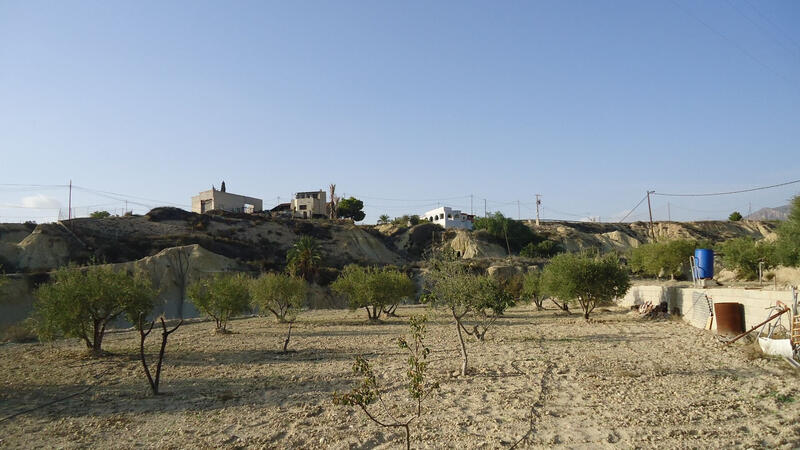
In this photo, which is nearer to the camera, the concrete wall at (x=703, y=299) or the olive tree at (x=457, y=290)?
the olive tree at (x=457, y=290)

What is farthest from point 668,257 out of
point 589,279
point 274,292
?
point 274,292

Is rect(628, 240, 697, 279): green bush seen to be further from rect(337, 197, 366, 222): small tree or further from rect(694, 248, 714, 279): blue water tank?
rect(337, 197, 366, 222): small tree

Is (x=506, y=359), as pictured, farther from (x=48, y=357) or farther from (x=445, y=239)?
(x=445, y=239)

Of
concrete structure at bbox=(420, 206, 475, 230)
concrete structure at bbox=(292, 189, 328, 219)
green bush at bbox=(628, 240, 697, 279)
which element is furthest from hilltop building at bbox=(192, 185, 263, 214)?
green bush at bbox=(628, 240, 697, 279)

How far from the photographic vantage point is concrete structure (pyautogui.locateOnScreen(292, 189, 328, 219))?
9519 centimetres

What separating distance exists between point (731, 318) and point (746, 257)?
23442 millimetres

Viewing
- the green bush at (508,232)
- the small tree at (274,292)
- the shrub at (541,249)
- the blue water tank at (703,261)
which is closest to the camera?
the blue water tank at (703,261)

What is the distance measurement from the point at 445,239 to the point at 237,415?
2830 inches

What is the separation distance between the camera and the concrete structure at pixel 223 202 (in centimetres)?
8625

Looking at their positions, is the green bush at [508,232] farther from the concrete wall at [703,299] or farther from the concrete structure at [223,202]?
the concrete wall at [703,299]

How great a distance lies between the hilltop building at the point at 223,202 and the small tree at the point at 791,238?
3011 inches

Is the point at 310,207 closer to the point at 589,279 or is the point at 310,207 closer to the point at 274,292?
the point at 274,292

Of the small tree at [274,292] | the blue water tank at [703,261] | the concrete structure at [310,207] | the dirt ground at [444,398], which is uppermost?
the concrete structure at [310,207]

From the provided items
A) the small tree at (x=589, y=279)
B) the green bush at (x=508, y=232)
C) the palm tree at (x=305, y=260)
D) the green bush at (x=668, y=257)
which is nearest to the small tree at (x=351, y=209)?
the green bush at (x=508, y=232)
